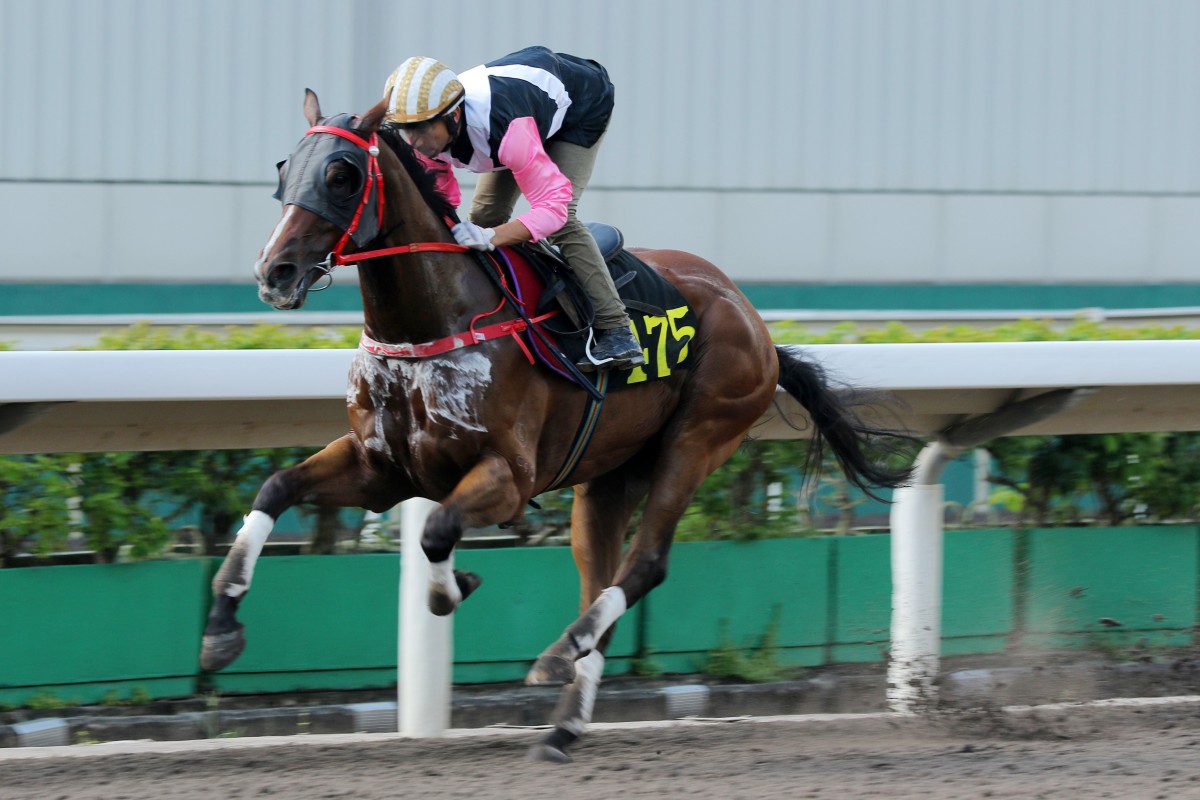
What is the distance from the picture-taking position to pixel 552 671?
3.83 m

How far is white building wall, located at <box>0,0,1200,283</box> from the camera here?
30.5ft

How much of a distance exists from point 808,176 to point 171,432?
6936 millimetres

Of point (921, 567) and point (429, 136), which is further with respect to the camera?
point (921, 567)

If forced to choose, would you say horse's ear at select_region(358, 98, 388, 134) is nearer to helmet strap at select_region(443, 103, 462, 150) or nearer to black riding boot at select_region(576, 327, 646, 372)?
helmet strap at select_region(443, 103, 462, 150)

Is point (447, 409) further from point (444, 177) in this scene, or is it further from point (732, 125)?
point (732, 125)

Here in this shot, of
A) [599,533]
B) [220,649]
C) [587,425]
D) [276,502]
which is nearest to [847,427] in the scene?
[599,533]

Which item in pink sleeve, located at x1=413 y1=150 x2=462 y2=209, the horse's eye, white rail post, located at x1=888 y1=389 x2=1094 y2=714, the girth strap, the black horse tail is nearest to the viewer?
the horse's eye

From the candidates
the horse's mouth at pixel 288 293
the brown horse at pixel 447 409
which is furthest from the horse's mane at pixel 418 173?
the horse's mouth at pixel 288 293

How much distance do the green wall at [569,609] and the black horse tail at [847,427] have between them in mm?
707

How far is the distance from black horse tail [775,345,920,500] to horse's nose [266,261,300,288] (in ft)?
6.31

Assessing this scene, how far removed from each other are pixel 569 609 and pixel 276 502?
1.59 meters

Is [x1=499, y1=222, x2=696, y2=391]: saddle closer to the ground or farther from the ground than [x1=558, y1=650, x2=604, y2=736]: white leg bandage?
farther from the ground

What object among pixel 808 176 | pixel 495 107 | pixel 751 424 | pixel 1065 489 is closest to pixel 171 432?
pixel 495 107

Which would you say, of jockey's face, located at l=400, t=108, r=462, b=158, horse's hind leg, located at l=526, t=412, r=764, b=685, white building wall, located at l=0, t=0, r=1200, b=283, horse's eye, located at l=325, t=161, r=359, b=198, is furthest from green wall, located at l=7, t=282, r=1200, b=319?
horse's eye, located at l=325, t=161, r=359, b=198
